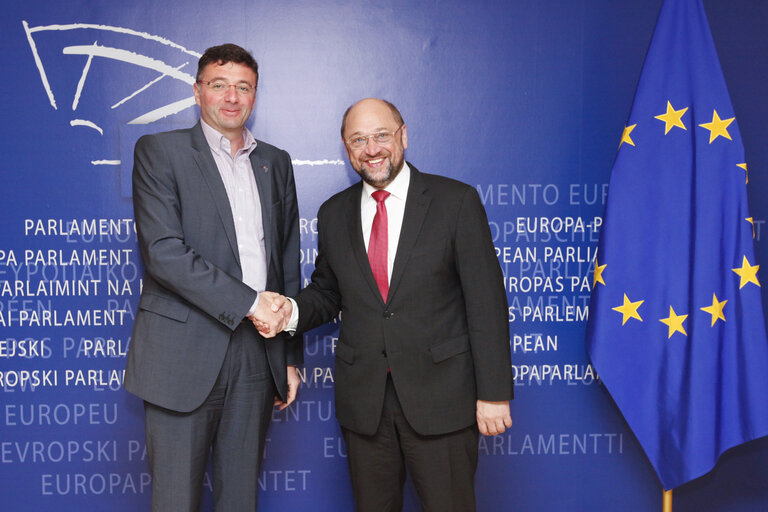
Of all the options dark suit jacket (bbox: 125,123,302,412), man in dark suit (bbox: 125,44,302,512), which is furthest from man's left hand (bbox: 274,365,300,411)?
dark suit jacket (bbox: 125,123,302,412)

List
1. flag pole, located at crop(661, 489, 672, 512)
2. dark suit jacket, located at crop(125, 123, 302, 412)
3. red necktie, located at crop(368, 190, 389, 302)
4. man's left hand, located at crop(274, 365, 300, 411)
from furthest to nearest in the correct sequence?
1. flag pole, located at crop(661, 489, 672, 512)
2. man's left hand, located at crop(274, 365, 300, 411)
3. red necktie, located at crop(368, 190, 389, 302)
4. dark suit jacket, located at crop(125, 123, 302, 412)

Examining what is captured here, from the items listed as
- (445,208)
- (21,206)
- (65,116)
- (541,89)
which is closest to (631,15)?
(541,89)

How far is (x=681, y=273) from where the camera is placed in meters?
2.24

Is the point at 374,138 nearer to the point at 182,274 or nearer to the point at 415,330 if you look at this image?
the point at 415,330

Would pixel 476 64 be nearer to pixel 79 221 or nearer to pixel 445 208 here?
pixel 445 208

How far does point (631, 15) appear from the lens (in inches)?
99.0

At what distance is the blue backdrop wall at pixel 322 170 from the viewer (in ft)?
8.02

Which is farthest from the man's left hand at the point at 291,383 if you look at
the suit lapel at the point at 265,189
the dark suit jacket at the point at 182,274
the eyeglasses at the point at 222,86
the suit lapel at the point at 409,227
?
the eyeglasses at the point at 222,86

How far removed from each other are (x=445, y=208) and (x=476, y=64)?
3.26 feet

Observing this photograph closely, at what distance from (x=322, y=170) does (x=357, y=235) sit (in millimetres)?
710

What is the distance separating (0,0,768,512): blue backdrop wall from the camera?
8.02 feet

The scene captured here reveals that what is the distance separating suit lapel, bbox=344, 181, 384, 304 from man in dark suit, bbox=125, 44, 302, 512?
0.27 metres

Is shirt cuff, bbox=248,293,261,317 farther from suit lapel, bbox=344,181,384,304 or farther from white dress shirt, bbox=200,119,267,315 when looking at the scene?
suit lapel, bbox=344,181,384,304

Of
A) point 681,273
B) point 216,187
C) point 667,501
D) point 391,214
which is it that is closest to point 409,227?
point 391,214
